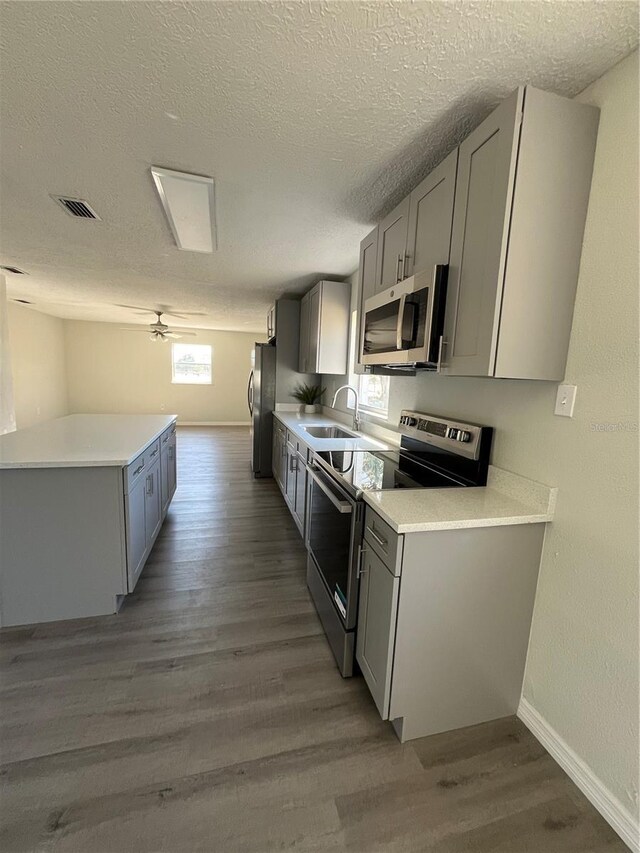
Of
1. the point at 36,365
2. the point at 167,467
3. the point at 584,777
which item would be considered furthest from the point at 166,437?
the point at 36,365

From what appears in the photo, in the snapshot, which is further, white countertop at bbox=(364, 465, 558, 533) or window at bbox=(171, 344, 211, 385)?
window at bbox=(171, 344, 211, 385)

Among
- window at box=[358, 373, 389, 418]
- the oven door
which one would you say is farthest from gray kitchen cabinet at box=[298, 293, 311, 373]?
the oven door

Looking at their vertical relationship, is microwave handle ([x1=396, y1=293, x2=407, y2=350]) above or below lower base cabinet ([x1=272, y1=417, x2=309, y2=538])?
above

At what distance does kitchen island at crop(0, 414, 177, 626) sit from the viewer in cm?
188

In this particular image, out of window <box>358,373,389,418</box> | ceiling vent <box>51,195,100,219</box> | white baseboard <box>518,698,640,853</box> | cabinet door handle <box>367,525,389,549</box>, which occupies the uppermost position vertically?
ceiling vent <box>51,195,100,219</box>

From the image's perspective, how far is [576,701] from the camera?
1.27 meters

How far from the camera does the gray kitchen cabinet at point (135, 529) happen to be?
2.03 meters

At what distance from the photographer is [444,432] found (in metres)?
1.91

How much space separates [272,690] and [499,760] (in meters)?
0.92

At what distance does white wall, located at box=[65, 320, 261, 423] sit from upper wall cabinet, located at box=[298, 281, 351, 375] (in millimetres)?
5142

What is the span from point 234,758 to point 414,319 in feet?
6.15

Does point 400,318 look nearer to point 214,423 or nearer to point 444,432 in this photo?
point 444,432

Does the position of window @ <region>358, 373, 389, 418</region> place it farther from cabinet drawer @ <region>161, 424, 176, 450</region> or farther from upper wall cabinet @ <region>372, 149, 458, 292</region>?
cabinet drawer @ <region>161, 424, 176, 450</region>

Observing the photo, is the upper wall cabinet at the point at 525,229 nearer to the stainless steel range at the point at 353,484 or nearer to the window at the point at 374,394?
the stainless steel range at the point at 353,484
